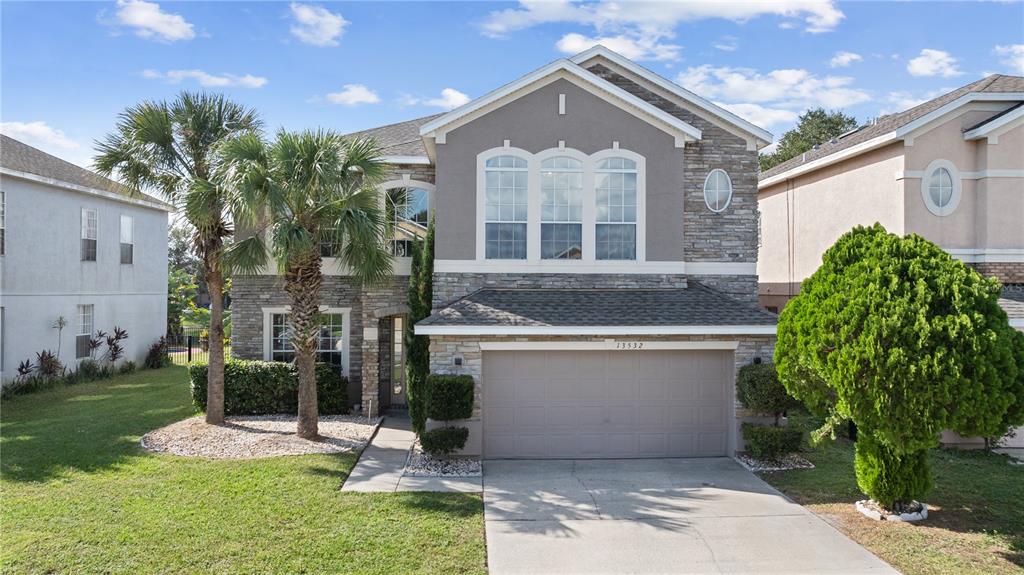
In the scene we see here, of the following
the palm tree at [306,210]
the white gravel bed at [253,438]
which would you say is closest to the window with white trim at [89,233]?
the white gravel bed at [253,438]

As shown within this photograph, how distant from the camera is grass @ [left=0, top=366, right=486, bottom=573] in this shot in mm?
7039

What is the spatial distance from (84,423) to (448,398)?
8441mm

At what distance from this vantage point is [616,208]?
12984 millimetres

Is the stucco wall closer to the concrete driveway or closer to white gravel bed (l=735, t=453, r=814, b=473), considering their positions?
the concrete driveway

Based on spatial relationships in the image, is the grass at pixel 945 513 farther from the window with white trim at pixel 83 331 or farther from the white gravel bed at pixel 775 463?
the window with white trim at pixel 83 331

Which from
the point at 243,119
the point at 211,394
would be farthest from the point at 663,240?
the point at 211,394

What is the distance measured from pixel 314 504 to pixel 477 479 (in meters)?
2.61

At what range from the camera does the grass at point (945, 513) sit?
7.34 meters

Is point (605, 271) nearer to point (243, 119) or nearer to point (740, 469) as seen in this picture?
point (740, 469)

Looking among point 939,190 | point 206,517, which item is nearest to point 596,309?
point 206,517

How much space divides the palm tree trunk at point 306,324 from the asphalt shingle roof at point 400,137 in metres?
3.25

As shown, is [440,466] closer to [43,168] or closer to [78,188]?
[78,188]

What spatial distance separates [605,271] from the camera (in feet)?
42.5

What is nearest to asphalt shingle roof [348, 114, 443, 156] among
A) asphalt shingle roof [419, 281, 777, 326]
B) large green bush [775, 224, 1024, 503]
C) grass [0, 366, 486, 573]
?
asphalt shingle roof [419, 281, 777, 326]
